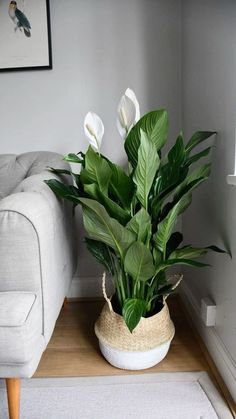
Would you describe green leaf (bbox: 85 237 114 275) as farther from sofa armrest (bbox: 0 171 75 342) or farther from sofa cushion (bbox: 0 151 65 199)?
sofa cushion (bbox: 0 151 65 199)

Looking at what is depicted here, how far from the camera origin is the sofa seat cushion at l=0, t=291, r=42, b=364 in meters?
0.71

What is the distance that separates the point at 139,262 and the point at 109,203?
0.22m

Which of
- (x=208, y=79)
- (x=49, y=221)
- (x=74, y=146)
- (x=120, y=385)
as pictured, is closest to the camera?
(x=49, y=221)

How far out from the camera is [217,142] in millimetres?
1063

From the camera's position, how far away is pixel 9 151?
1538mm

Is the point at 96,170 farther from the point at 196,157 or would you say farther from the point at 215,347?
the point at 215,347

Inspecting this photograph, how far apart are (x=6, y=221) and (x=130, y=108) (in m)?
0.56

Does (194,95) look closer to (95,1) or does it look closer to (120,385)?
(95,1)

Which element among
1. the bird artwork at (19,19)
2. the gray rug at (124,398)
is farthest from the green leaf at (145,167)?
the bird artwork at (19,19)

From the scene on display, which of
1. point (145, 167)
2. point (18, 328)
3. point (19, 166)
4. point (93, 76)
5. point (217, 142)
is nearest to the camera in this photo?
point (18, 328)

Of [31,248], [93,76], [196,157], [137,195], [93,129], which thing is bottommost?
[31,248]

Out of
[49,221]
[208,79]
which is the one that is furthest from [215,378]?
[208,79]

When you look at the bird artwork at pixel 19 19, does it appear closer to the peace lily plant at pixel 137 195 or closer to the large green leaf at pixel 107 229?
the peace lily plant at pixel 137 195

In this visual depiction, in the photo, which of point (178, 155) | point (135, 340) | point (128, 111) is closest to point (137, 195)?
point (178, 155)
